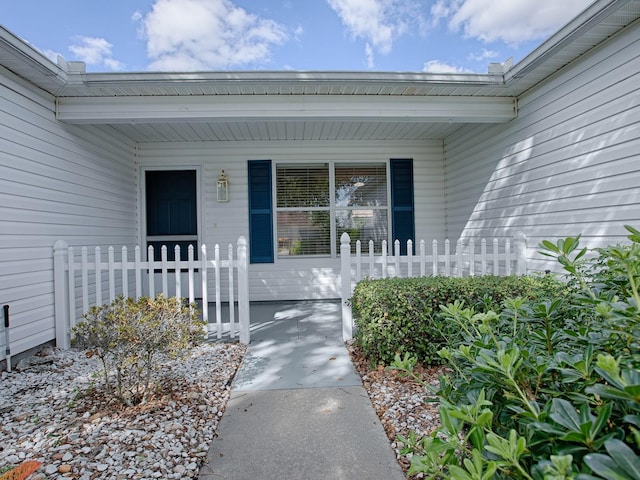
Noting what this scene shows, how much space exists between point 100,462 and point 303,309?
13.0 feet

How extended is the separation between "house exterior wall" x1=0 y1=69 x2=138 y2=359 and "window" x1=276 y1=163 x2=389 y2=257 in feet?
9.60

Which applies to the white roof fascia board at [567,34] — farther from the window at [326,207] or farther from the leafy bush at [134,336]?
the leafy bush at [134,336]

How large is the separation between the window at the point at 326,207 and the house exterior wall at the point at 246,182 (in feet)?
0.68

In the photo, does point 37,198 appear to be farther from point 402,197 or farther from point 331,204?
point 402,197

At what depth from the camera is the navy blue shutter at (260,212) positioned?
20.5 ft

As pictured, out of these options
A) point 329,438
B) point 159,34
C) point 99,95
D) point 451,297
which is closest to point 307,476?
point 329,438

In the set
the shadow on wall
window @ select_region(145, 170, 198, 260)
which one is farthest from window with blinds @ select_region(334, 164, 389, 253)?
window @ select_region(145, 170, 198, 260)

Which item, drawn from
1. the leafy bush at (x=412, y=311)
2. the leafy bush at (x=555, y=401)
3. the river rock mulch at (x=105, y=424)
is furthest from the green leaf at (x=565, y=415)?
the leafy bush at (x=412, y=311)

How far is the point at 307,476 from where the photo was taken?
179 centimetres

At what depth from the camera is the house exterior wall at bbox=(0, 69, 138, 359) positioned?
3.38 metres

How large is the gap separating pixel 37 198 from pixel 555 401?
4758 millimetres

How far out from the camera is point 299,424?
2289 millimetres

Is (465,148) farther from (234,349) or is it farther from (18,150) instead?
(18,150)

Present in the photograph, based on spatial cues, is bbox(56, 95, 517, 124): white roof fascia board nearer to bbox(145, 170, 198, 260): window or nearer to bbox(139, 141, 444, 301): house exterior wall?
bbox(139, 141, 444, 301): house exterior wall
